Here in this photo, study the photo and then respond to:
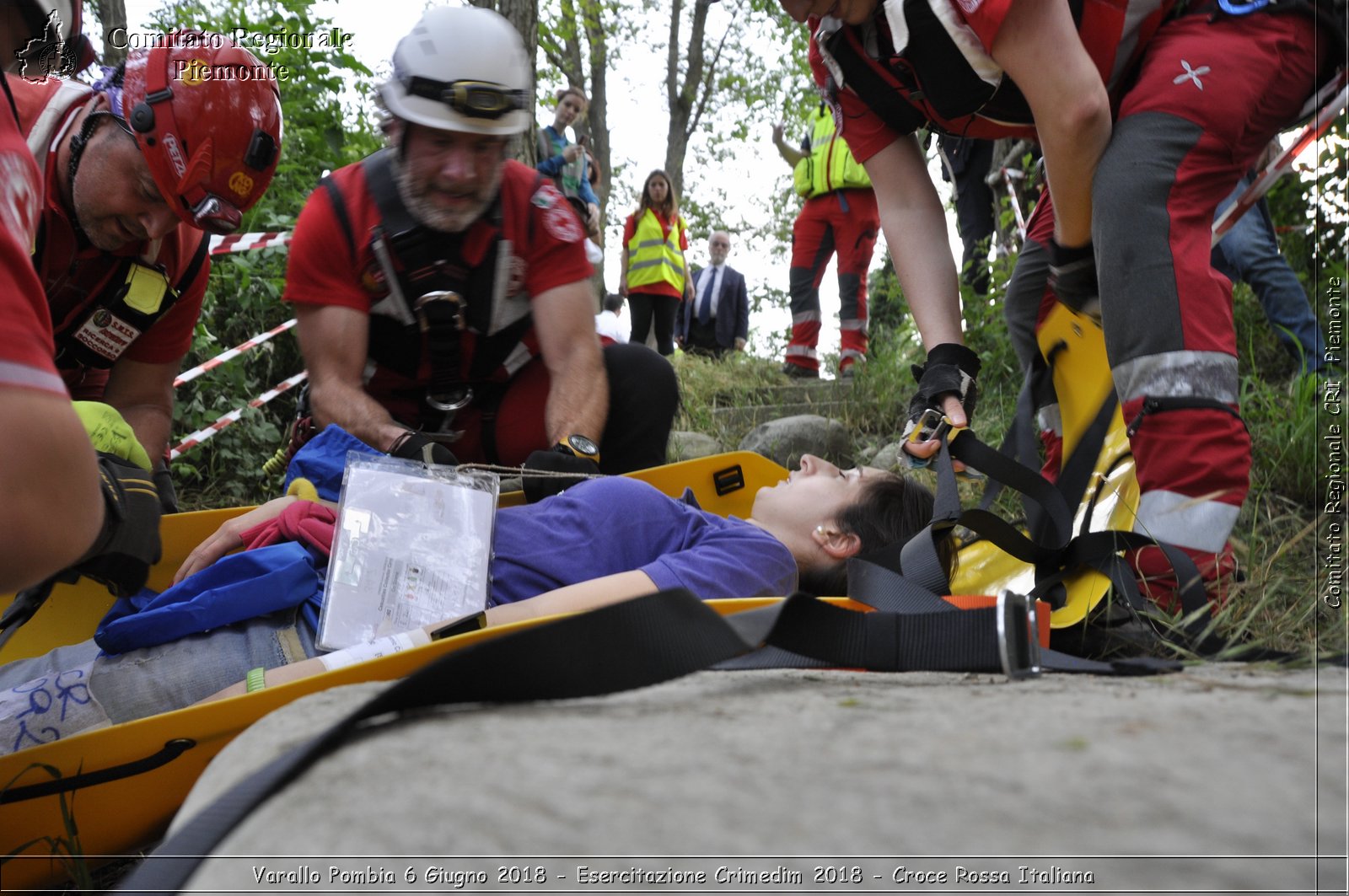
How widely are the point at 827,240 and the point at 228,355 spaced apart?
4979 mm

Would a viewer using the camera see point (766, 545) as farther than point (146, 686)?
Yes

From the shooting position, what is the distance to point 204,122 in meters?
2.58

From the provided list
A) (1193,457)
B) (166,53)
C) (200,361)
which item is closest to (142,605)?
(166,53)

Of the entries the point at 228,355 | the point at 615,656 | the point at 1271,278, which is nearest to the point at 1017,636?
the point at 615,656

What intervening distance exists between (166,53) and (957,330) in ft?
7.80

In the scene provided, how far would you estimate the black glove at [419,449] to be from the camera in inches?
112

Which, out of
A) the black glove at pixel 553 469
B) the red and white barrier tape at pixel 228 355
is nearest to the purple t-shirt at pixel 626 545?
the black glove at pixel 553 469

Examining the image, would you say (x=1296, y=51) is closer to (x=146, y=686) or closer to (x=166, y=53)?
(x=146, y=686)

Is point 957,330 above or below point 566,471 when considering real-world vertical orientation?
above

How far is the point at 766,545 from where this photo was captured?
2.28 m

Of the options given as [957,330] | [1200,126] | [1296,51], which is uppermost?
[1296,51]

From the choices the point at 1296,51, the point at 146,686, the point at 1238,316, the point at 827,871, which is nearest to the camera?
the point at 827,871

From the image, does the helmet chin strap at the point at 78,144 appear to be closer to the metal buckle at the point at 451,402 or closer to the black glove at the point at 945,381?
the metal buckle at the point at 451,402

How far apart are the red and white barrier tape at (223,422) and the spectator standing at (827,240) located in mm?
Answer: 4176
